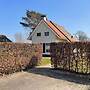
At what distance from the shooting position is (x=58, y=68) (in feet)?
67.5

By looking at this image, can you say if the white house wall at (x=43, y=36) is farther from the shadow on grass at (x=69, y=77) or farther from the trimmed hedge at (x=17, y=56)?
the shadow on grass at (x=69, y=77)

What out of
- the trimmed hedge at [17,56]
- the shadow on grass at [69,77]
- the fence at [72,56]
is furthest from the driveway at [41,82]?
the fence at [72,56]

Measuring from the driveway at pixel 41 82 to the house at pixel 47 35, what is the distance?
26781 millimetres

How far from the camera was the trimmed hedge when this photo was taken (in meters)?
18.2

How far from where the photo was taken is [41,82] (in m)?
15.4

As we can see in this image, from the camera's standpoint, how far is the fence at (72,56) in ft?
60.8

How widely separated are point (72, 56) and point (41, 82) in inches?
189

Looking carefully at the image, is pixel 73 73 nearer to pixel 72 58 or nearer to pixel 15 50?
pixel 72 58

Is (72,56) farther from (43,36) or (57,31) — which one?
(43,36)

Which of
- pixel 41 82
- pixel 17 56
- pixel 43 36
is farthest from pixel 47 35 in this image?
pixel 41 82

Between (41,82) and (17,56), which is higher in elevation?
(17,56)

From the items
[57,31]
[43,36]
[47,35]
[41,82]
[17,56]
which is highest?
[57,31]

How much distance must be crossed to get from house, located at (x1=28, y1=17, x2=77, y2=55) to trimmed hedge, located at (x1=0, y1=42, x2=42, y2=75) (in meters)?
22.1

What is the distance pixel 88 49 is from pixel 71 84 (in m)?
4.15
